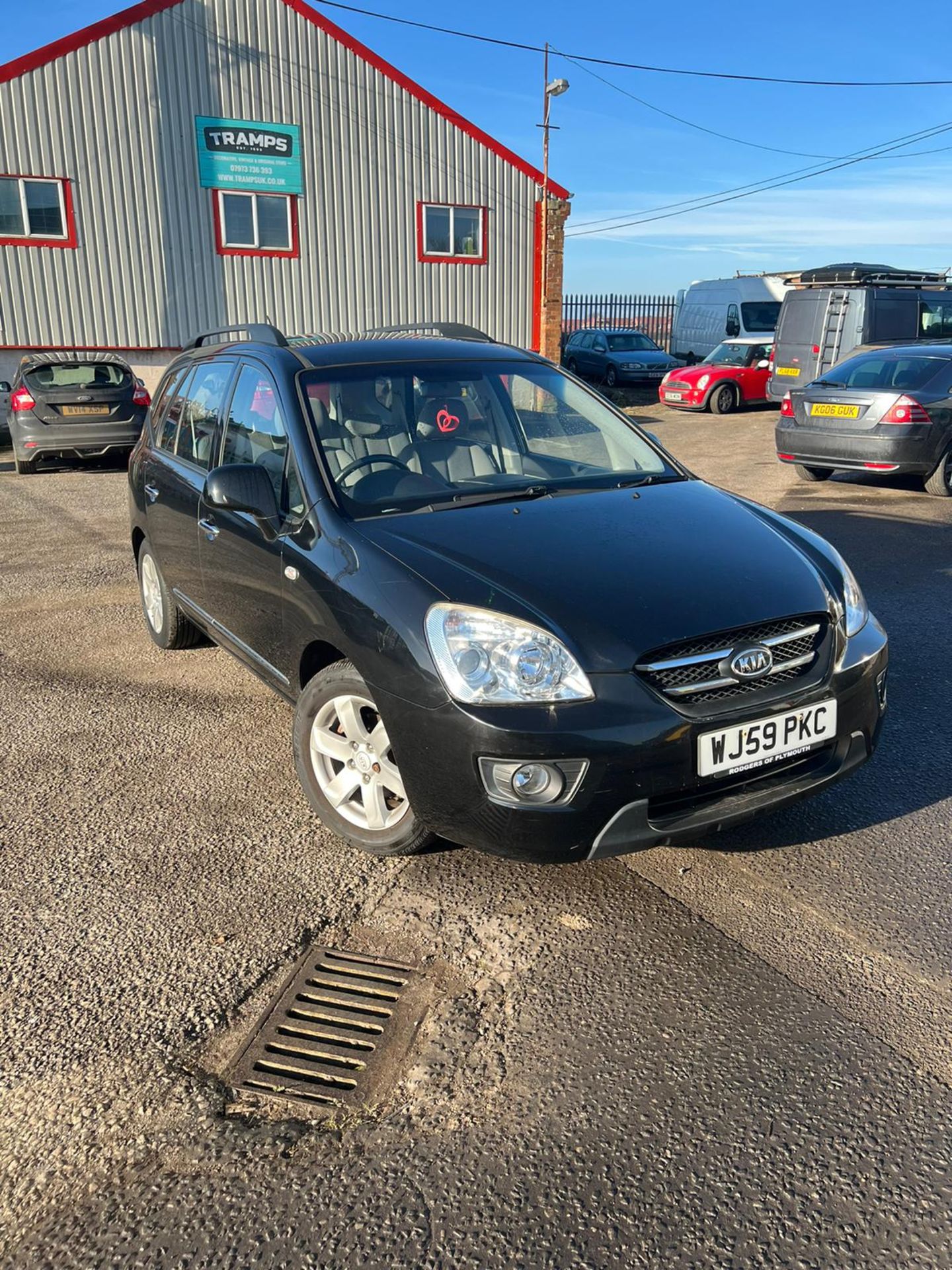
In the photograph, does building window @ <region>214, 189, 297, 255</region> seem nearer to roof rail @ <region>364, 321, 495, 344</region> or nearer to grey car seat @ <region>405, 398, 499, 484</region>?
roof rail @ <region>364, 321, 495, 344</region>

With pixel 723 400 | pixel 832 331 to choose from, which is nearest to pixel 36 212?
pixel 723 400

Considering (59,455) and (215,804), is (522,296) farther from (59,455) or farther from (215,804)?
(215,804)

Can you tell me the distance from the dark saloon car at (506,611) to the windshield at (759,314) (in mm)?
22789

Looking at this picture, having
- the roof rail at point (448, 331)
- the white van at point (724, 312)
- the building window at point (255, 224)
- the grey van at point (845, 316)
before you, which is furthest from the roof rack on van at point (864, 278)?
the roof rail at point (448, 331)

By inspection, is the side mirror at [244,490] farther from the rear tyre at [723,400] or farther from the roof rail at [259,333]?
the rear tyre at [723,400]

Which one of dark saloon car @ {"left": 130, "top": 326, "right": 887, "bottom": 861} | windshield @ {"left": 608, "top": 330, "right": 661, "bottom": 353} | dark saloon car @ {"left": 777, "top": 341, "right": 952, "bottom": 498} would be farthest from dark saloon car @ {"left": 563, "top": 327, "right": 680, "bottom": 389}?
dark saloon car @ {"left": 130, "top": 326, "right": 887, "bottom": 861}

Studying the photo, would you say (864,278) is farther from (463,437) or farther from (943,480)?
(463,437)

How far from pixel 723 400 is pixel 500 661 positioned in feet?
61.1

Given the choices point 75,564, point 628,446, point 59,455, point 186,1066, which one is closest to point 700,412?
point 59,455

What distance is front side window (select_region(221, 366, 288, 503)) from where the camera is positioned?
3.93 m

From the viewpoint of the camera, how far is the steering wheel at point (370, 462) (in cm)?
374

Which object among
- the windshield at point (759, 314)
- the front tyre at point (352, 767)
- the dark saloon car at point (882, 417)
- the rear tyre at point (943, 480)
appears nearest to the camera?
the front tyre at point (352, 767)

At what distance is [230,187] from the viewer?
62.4ft

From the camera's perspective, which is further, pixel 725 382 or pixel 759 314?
pixel 759 314
